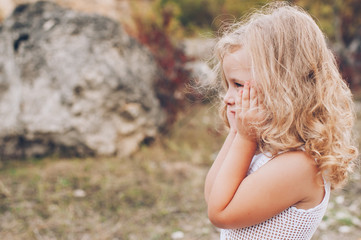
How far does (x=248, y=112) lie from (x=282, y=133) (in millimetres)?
132

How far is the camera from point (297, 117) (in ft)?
3.90

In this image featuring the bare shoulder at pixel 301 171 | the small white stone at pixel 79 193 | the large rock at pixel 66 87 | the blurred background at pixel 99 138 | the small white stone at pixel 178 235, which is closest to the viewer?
the bare shoulder at pixel 301 171

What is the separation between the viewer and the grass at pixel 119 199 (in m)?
2.73

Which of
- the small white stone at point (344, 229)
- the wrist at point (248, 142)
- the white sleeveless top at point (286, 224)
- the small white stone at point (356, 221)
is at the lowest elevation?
the small white stone at point (356, 221)

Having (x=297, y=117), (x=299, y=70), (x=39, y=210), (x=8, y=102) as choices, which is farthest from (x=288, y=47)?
(x=8, y=102)

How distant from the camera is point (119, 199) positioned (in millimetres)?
3162

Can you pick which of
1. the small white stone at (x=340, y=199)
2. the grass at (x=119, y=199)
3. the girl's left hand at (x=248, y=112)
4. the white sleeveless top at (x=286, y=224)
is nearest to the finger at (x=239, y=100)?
the girl's left hand at (x=248, y=112)

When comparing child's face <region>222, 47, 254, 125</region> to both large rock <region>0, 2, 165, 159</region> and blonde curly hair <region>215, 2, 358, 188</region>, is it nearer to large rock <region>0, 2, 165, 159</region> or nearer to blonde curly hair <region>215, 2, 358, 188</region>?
blonde curly hair <region>215, 2, 358, 188</region>

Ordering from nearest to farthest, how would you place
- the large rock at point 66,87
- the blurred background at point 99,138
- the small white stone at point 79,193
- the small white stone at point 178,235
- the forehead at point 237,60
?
the forehead at point 237,60, the small white stone at point 178,235, the blurred background at point 99,138, the small white stone at point 79,193, the large rock at point 66,87

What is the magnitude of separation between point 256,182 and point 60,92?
3.25 meters

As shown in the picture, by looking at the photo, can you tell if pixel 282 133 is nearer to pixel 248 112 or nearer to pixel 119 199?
pixel 248 112

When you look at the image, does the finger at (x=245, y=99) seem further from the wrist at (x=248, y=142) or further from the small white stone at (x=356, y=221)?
the small white stone at (x=356, y=221)

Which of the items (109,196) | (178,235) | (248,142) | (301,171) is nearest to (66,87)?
(109,196)

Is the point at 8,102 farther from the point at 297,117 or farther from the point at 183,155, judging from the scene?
the point at 297,117
